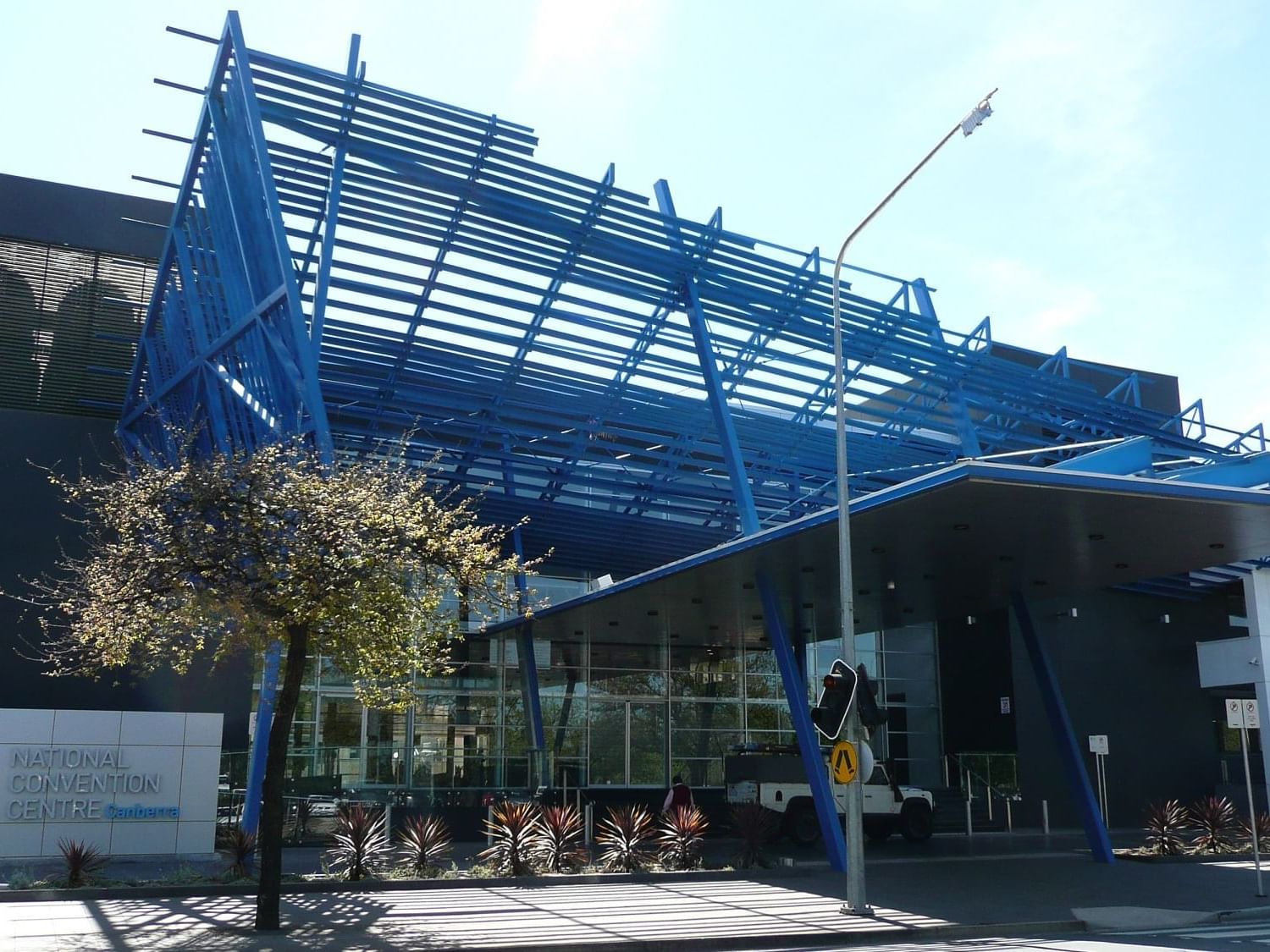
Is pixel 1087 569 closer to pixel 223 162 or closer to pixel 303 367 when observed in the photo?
pixel 303 367

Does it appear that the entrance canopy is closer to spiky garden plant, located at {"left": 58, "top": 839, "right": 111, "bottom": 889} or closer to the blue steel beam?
the blue steel beam

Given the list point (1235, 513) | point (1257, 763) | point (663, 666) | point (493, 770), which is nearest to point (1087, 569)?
point (1235, 513)

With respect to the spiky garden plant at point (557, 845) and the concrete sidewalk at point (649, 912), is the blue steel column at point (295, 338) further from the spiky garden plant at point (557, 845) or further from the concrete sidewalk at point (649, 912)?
the spiky garden plant at point (557, 845)

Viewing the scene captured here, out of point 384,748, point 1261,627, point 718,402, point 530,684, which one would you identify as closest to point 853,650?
point 718,402

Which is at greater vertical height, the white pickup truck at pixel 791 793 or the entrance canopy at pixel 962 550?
the entrance canopy at pixel 962 550

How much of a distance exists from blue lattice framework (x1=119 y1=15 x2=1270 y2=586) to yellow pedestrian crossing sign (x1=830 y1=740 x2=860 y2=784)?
531 cm

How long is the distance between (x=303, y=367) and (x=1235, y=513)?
13.2 m

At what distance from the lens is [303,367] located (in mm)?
17719

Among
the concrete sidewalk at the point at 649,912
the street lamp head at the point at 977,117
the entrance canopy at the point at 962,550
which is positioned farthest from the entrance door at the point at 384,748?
the street lamp head at the point at 977,117

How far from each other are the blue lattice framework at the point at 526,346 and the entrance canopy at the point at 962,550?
1095mm

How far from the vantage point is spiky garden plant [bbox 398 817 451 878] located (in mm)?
17219

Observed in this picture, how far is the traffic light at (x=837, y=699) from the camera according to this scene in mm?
14023

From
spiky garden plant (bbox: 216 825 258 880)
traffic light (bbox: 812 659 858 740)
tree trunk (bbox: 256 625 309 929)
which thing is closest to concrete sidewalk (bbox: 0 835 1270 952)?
tree trunk (bbox: 256 625 309 929)

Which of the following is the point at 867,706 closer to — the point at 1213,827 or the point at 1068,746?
the point at 1068,746
